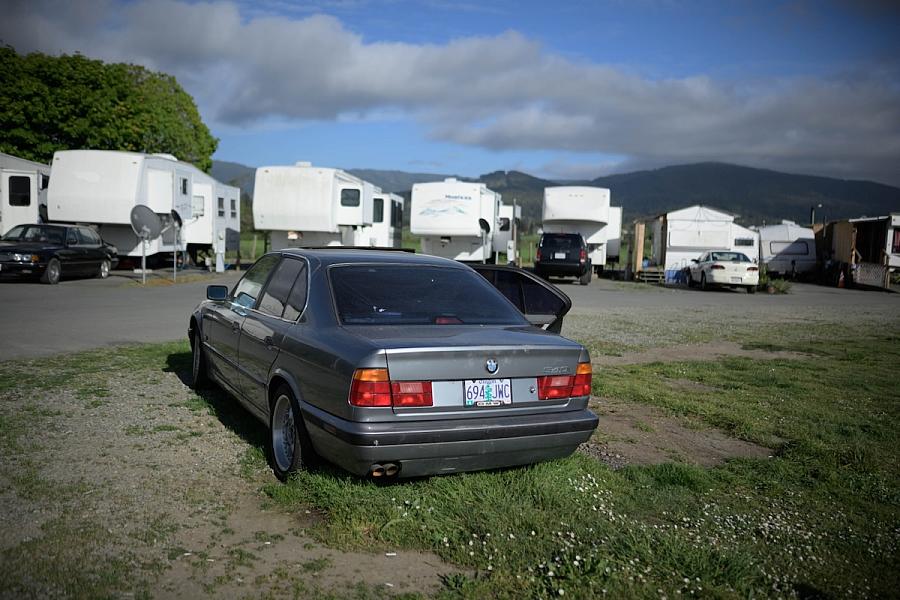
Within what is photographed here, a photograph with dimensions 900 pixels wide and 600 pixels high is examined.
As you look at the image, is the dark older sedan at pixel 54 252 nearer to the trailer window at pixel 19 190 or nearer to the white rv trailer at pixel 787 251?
the trailer window at pixel 19 190

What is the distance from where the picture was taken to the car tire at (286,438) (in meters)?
4.50

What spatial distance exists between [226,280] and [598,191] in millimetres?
14462

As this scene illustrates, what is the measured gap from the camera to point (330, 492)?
→ 14.2 feet

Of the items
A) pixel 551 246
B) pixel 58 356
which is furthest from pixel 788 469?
pixel 551 246

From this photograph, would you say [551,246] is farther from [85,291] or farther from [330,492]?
[330,492]

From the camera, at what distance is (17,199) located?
77.5ft

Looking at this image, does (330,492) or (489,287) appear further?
(489,287)

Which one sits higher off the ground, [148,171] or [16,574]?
[148,171]

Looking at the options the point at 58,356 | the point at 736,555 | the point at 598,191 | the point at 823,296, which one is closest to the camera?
the point at 736,555

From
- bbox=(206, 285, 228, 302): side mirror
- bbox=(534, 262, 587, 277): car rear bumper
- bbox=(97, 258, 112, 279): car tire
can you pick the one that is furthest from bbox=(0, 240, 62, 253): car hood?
bbox=(534, 262, 587, 277): car rear bumper

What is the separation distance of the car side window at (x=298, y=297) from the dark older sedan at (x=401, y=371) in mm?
13

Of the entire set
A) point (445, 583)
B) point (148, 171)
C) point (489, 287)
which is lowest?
point (445, 583)

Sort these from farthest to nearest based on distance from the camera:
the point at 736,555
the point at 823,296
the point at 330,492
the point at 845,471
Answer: the point at 823,296 → the point at 845,471 → the point at 330,492 → the point at 736,555

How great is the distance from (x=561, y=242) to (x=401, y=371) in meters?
23.0
